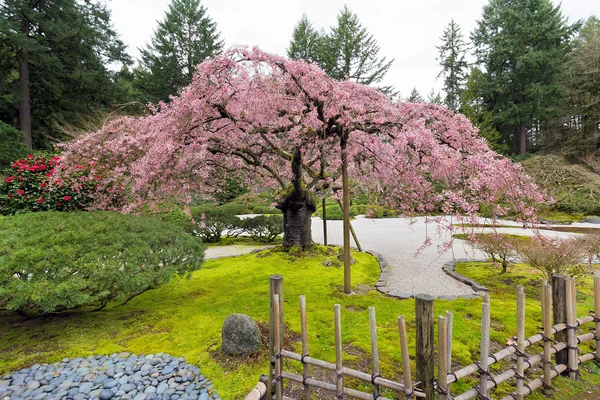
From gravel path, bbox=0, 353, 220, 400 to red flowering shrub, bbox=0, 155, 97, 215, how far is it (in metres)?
3.28

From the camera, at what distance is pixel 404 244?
31.1 feet

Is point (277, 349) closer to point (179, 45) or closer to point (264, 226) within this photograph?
point (264, 226)

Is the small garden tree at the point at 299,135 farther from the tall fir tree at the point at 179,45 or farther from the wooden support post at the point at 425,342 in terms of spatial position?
the tall fir tree at the point at 179,45

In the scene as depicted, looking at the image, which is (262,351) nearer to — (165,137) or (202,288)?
(202,288)

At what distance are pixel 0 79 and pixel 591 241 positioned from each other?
21.5 meters

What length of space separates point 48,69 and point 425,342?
1922 centimetres

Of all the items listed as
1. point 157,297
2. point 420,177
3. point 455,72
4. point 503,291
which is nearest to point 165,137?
point 157,297

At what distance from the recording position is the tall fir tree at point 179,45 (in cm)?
2372

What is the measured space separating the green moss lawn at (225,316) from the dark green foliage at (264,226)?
4.34m

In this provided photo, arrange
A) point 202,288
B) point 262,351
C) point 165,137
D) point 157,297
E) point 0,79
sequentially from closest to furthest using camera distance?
1. point 262,351
2. point 165,137
3. point 157,297
4. point 202,288
5. point 0,79

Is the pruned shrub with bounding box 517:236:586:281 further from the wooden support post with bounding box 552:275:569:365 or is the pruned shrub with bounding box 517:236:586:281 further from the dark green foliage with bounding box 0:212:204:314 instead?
the dark green foliage with bounding box 0:212:204:314

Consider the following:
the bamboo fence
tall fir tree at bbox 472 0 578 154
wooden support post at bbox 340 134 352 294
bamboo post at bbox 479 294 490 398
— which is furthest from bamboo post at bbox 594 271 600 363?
tall fir tree at bbox 472 0 578 154

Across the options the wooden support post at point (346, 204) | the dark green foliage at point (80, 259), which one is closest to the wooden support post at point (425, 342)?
the wooden support post at point (346, 204)

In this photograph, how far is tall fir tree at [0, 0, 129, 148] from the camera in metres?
12.8
